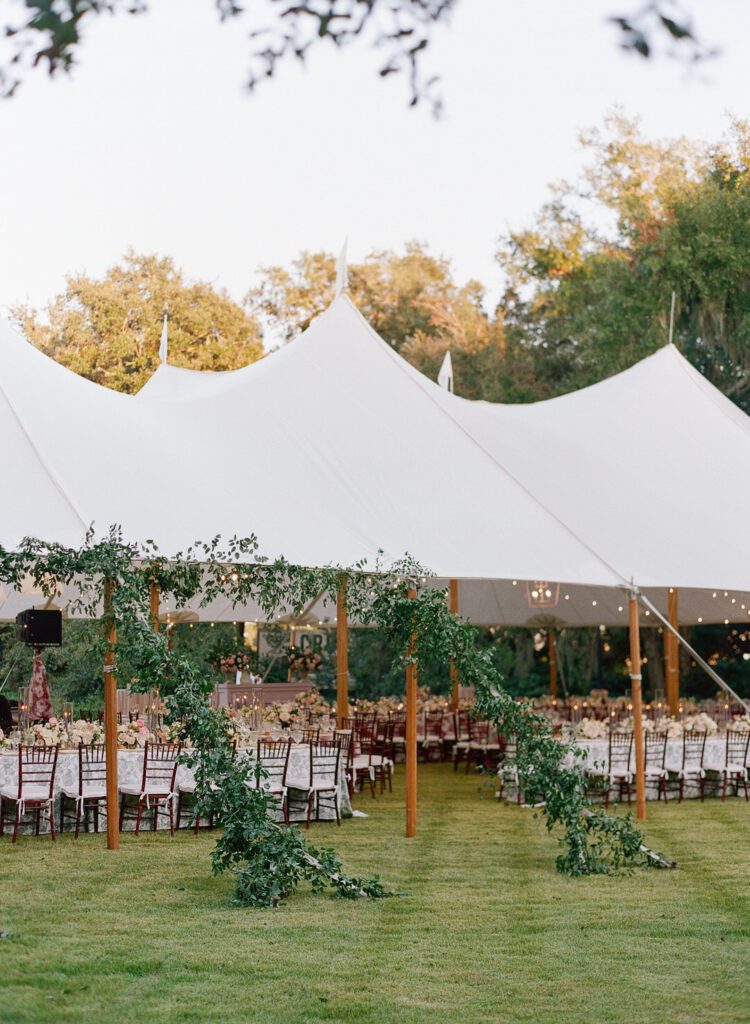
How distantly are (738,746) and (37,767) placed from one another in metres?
8.11

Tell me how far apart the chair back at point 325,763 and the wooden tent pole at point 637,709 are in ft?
10.0

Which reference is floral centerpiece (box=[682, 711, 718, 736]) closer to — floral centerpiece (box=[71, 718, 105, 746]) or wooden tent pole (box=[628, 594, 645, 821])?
wooden tent pole (box=[628, 594, 645, 821])

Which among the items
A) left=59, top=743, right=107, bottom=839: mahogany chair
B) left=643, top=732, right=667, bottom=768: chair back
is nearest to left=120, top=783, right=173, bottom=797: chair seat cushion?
left=59, top=743, right=107, bottom=839: mahogany chair

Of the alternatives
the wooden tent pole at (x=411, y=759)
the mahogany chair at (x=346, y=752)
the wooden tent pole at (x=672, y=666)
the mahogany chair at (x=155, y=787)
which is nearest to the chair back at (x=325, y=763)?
the mahogany chair at (x=346, y=752)

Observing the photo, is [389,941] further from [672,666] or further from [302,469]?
[672,666]

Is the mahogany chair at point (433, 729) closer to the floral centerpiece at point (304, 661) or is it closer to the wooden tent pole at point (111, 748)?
the floral centerpiece at point (304, 661)

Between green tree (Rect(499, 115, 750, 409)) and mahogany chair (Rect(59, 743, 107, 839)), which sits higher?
green tree (Rect(499, 115, 750, 409))

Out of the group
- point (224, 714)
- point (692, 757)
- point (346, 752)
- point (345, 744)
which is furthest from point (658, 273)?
point (224, 714)

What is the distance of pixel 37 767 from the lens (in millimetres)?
12156

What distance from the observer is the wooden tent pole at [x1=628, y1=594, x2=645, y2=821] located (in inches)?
523

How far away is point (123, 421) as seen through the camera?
13.2 metres

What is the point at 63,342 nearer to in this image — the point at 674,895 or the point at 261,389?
the point at 261,389

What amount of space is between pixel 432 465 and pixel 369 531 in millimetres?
1435

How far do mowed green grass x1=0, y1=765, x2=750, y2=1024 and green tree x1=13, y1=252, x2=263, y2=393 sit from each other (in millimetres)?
21398
